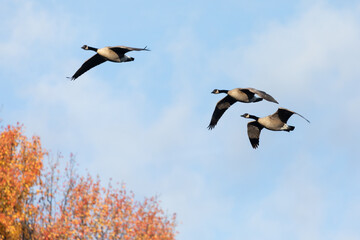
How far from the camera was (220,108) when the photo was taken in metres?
33.2

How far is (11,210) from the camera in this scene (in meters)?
34.2

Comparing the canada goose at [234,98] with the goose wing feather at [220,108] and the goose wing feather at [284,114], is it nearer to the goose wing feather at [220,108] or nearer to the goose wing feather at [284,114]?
the goose wing feather at [220,108]

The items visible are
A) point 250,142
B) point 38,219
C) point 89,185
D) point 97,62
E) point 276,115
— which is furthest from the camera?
point 89,185

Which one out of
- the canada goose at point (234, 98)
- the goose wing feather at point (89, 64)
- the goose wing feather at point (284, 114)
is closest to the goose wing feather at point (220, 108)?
the canada goose at point (234, 98)

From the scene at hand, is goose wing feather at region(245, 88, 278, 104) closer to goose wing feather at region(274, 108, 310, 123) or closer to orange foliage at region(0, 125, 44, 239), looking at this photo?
goose wing feather at region(274, 108, 310, 123)

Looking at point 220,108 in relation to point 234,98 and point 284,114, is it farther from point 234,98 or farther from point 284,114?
point 284,114

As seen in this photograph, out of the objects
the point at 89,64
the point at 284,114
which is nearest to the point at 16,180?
the point at 89,64

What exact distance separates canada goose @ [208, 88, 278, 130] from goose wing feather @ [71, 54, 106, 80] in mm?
5931

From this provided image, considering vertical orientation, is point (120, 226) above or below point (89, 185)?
below

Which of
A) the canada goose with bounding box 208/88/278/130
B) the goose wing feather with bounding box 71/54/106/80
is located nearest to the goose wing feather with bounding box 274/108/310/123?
the canada goose with bounding box 208/88/278/130

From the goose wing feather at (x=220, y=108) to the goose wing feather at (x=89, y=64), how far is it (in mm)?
6236

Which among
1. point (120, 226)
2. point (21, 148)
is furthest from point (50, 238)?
point (21, 148)

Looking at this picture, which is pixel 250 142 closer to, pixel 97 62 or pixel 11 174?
pixel 97 62

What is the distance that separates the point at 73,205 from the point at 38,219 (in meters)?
2.03
